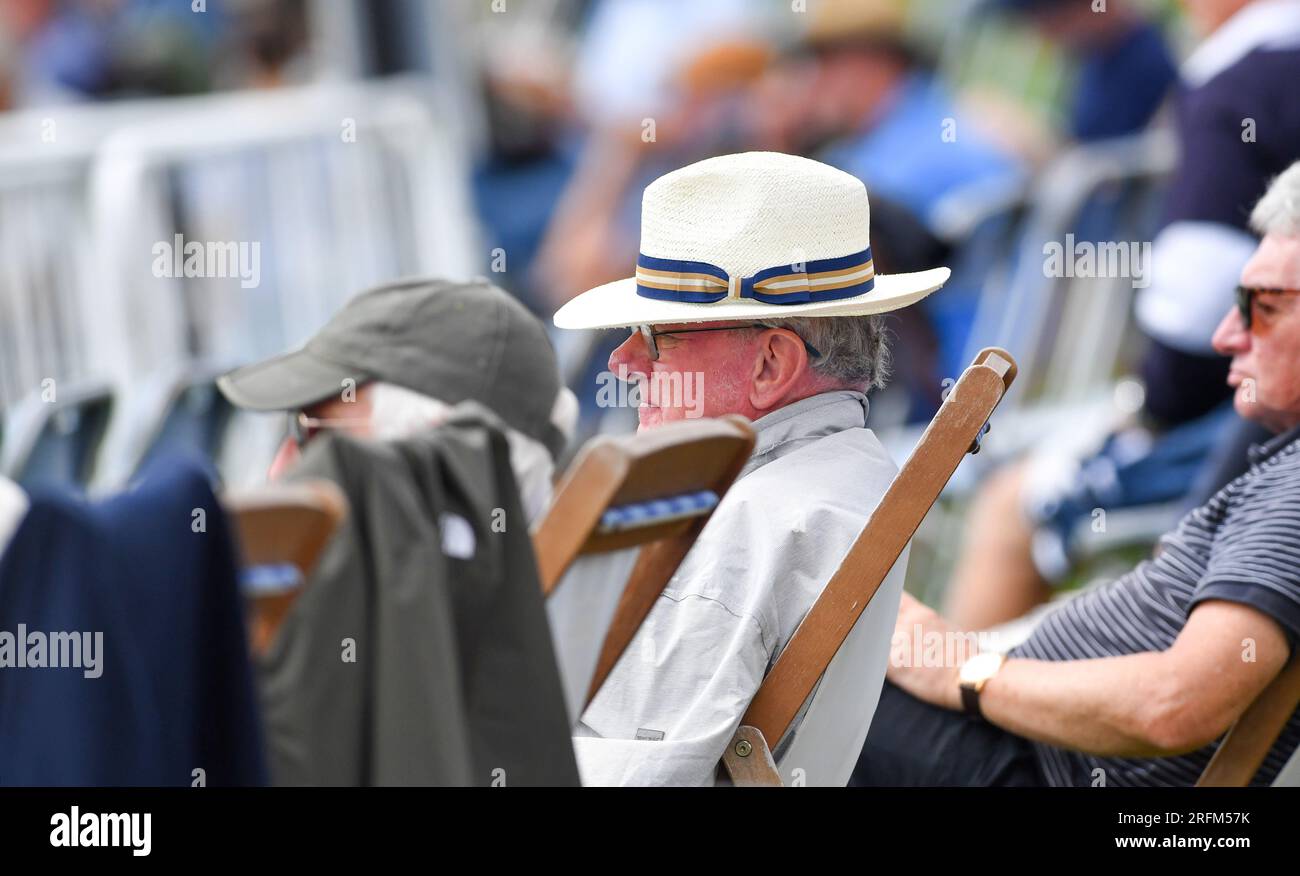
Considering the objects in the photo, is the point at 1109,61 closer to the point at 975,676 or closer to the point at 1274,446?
the point at 1274,446

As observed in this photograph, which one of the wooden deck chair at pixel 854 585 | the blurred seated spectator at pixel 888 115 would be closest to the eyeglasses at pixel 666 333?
the wooden deck chair at pixel 854 585

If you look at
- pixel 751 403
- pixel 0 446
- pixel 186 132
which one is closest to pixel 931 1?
pixel 186 132

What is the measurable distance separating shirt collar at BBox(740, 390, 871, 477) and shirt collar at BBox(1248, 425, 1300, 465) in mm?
659

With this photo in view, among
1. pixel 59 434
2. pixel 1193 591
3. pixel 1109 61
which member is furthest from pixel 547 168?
pixel 1193 591

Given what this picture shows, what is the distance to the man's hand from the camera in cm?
268

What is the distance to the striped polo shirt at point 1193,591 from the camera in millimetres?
2457

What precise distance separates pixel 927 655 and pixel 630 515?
40.2 inches

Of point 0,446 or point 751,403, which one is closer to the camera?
point 751,403

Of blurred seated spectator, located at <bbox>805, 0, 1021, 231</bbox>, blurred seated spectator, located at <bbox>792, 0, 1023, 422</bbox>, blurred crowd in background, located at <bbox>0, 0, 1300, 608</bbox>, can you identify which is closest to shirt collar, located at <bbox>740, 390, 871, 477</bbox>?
blurred crowd in background, located at <bbox>0, 0, 1300, 608</bbox>

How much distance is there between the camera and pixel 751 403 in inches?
103

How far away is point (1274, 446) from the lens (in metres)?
2.74
